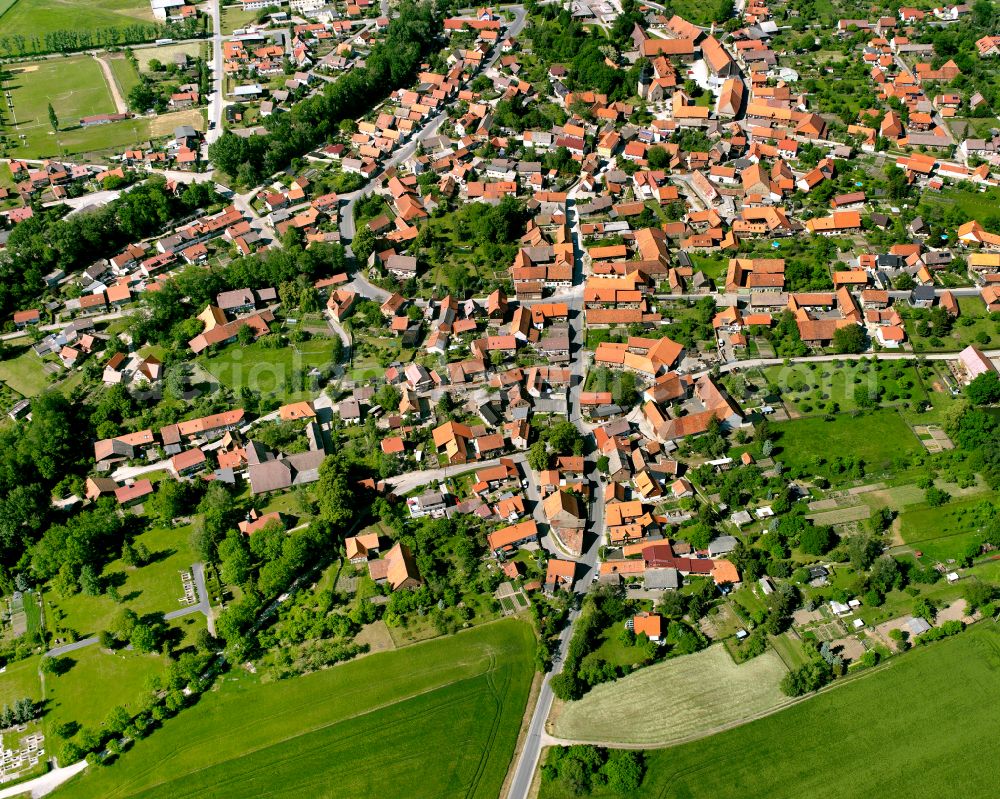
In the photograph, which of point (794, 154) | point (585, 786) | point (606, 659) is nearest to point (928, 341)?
point (794, 154)

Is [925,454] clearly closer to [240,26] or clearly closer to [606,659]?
[606,659]

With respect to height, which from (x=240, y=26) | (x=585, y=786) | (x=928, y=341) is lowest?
(x=585, y=786)

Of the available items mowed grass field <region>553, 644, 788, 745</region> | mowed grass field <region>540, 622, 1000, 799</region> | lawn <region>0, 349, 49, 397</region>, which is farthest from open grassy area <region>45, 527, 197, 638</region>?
mowed grass field <region>540, 622, 1000, 799</region>

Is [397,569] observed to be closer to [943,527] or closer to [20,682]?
[20,682]

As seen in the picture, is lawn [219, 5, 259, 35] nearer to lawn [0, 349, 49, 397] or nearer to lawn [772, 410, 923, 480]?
lawn [0, 349, 49, 397]

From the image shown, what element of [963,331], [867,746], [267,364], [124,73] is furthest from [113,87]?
[867,746]

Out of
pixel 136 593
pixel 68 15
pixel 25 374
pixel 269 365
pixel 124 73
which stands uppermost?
pixel 68 15
